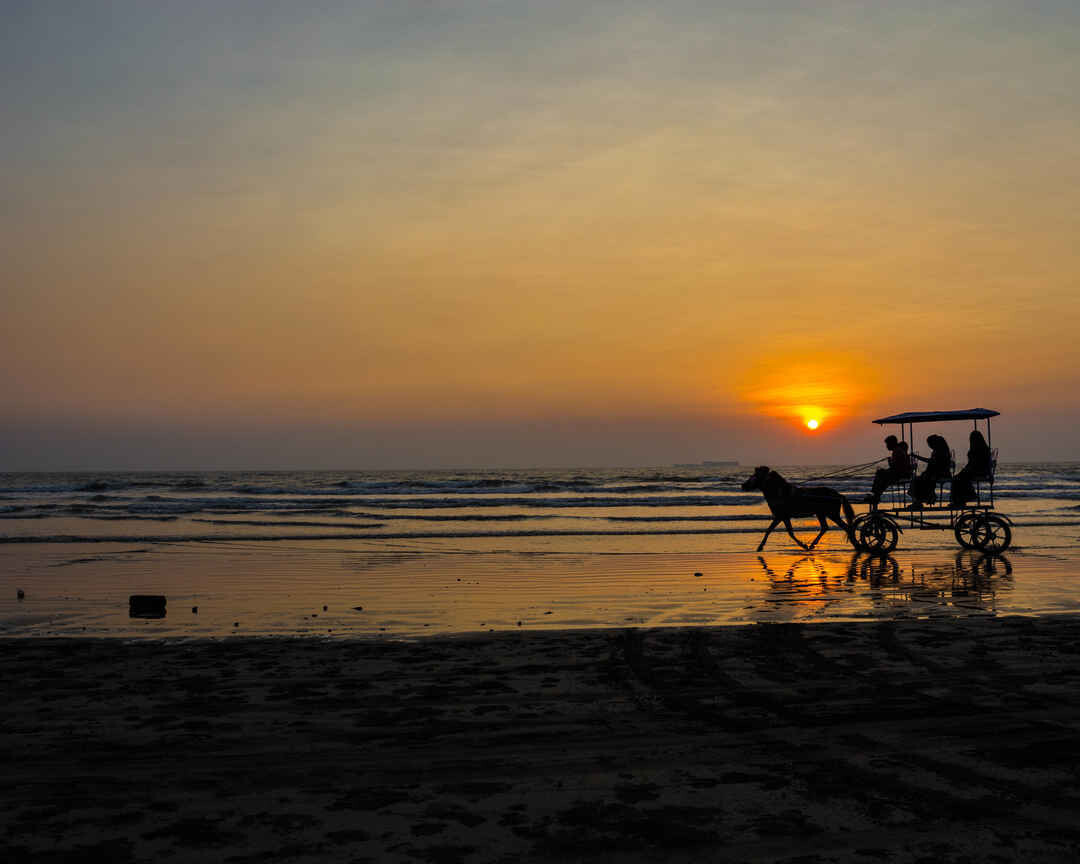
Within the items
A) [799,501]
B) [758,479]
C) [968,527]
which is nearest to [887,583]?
[799,501]

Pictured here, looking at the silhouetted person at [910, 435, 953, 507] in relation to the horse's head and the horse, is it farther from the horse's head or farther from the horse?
the horse's head

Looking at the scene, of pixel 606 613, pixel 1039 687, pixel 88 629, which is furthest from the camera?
pixel 606 613

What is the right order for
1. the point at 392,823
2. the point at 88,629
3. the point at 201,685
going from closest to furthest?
the point at 392,823, the point at 201,685, the point at 88,629

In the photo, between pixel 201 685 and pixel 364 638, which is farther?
pixel 364 638

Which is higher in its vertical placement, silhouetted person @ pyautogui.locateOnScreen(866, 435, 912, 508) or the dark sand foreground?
silhouetted person @ pyautogui.locateOnScreen(866, 435, 912, 508)

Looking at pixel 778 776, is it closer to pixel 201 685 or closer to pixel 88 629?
pixel 201 685

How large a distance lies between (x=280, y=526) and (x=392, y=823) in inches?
1028

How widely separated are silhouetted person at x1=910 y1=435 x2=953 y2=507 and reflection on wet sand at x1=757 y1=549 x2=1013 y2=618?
1387mm

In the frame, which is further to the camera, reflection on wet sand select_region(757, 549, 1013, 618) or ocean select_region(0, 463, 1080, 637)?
reflection on wet sand select_region(757, 549, 1013, 618)

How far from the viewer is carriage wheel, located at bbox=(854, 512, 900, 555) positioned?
18516 millimetres

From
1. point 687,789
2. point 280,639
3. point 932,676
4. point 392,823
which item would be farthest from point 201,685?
point 932,676

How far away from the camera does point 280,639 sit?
9.81 m

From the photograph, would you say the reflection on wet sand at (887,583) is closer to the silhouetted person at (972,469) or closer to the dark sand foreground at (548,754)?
the silhouetted person at (972,469)

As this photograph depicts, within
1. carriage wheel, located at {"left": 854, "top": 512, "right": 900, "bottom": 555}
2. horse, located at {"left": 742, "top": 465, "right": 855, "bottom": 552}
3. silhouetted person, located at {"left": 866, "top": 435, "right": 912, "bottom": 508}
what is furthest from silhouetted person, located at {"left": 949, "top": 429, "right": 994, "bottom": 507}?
horse, located at {"left": 742, "top": 465, "right": 855, "bottom": 552}
